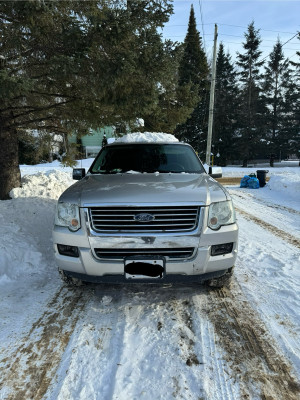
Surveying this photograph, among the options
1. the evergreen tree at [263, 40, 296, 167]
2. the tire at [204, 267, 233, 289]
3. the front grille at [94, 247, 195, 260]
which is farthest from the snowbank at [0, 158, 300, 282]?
the evergreen tree at [263, 40, 296, 167]

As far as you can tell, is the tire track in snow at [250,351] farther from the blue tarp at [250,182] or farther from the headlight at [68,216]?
the blue tarp at [250,182]

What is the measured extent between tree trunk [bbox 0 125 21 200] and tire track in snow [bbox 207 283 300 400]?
5.58m

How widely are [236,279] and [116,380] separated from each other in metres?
2.22

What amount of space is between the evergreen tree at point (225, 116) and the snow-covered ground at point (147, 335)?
36.4 meters

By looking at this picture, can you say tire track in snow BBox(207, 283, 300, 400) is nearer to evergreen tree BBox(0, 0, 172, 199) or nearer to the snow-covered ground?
the snow-covered ground

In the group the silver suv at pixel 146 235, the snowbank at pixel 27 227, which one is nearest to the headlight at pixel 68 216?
the silver suv at pixel 146 235

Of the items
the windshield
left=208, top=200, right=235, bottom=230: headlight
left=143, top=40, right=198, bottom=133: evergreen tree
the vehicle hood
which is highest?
left=143, top=40, right=198, bottom=133: evergreen tree

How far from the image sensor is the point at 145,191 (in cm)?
304

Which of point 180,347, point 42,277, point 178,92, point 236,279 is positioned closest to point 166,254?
point 180,347

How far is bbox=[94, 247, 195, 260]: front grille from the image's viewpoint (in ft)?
9.26

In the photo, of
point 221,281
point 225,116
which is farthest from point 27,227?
point 225,116

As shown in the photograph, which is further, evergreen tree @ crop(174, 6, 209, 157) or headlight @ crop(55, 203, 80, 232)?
evergreen tree @ crop(174, 6, 209, 157)

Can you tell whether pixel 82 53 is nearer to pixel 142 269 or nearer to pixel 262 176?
pixel 142 269

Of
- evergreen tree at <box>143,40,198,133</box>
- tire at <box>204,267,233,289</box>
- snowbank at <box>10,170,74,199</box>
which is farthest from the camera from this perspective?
evergreen tree at <box>143,40,198,133</box>
